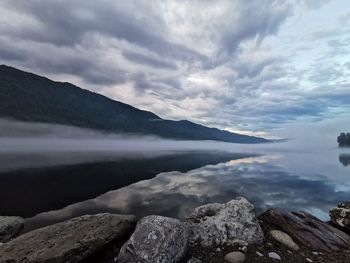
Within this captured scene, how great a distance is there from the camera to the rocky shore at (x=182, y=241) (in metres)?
7.64

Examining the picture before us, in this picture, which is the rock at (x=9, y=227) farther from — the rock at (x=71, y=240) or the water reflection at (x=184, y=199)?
the rock at (x=71, y=240)

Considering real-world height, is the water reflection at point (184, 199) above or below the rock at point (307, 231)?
below

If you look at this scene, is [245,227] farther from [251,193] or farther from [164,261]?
[251,193]

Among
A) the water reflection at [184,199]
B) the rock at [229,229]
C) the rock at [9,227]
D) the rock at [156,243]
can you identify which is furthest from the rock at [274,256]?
the rock at [9,227]

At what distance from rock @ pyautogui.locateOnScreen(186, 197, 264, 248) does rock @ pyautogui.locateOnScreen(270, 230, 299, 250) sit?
2.30ft

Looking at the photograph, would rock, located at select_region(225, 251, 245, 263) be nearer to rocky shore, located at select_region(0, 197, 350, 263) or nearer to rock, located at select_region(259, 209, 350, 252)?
rocky shore, located at select_region(0, 197, 350, 263)

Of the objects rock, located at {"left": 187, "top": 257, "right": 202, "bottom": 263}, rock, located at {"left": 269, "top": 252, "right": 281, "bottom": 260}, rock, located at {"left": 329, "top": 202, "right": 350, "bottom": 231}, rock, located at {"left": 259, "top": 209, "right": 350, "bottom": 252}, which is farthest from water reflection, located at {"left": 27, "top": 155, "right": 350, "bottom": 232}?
rock, located at {"left": 187, "top": 257, "right": 202, "bottom": 263}

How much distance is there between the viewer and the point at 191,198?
30375mm

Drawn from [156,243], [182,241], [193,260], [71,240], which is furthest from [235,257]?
[71,240]

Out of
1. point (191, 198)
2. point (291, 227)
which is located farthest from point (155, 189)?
point (291, 227)

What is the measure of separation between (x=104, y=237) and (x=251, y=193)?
3102cm

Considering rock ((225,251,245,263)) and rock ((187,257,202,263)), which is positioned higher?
rock ((225,251,245,263))

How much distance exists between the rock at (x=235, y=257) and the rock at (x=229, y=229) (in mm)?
884

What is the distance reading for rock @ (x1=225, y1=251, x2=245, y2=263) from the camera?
8.30 meters
